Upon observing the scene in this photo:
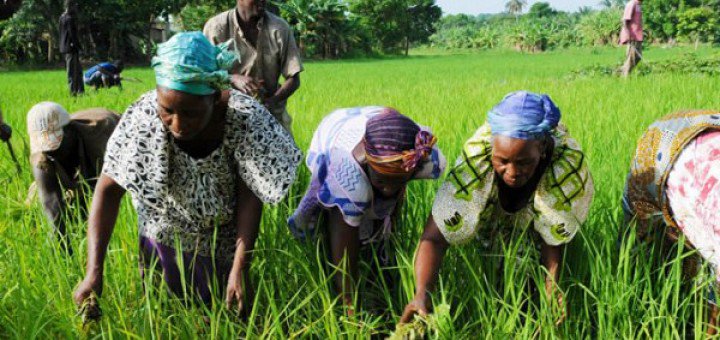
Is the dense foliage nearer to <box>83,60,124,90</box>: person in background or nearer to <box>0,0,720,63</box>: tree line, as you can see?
<box>0,0,720,63</box>: tree line

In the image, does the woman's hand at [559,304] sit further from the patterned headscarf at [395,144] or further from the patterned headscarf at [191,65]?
the patterned headscarf at [191,65]

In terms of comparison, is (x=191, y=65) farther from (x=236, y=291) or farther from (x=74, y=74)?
(x=74, y=74)

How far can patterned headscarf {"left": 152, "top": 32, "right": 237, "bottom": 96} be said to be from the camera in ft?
4.39

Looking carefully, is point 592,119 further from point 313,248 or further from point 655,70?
point 655,70

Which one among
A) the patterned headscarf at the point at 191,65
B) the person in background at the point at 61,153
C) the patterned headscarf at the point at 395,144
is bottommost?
the person in background at the point at 61,153

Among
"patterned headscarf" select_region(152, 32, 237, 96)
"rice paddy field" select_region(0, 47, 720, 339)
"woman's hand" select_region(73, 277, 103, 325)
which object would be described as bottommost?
"rice paddy field" select_region(0, 47, 720, 339)

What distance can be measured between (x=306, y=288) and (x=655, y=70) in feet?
27.2

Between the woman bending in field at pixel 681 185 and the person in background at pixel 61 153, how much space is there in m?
1.89

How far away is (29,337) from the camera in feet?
4.83

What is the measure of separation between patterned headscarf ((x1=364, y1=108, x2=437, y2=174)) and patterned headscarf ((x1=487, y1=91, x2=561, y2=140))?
181 mm

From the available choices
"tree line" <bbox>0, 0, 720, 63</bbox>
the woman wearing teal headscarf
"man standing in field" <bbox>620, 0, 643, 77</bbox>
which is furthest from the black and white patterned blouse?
"man standing in field" <bbox>620, 0, 643, 77</bbox>

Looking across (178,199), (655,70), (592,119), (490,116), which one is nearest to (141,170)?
(178,199)

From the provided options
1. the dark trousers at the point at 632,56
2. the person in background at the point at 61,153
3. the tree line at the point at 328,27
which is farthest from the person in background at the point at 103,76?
the dark trousers at the point at 632,56

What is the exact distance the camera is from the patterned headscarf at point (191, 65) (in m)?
1.34
